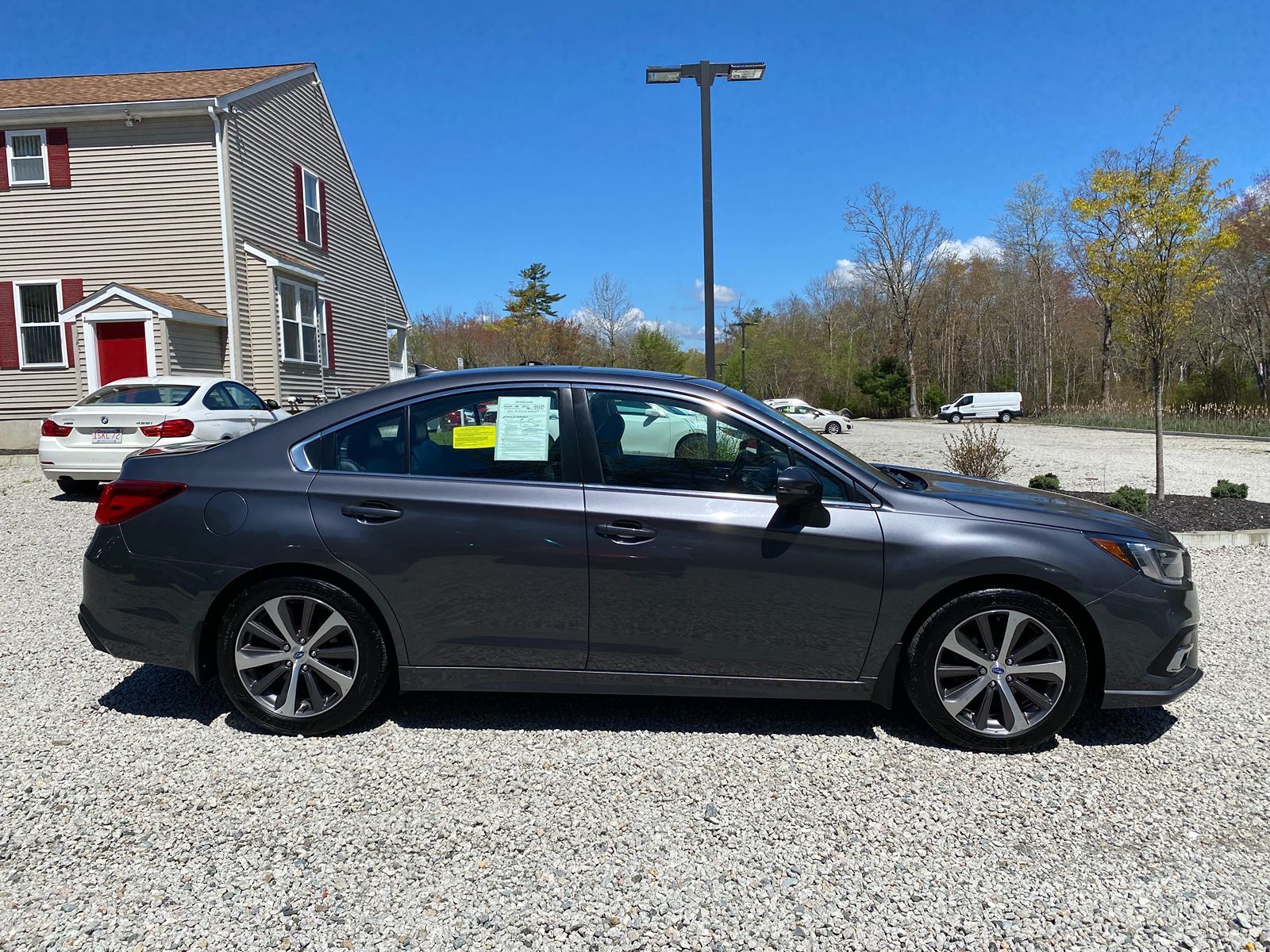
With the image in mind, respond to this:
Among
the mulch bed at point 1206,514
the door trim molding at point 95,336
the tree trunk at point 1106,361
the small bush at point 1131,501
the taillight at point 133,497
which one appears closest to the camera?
the taillight at point 133,497

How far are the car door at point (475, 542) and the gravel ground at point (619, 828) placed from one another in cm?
50

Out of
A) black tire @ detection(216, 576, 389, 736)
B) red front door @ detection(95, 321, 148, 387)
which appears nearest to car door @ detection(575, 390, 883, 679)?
black tire @ detection(216, 576, 389, 736)

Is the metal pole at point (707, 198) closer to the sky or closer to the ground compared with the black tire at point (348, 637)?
closer to the sky

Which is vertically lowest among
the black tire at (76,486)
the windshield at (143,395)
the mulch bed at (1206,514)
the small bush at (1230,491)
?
the mulch bed at (1206,514)

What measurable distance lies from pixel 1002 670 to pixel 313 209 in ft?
72.4

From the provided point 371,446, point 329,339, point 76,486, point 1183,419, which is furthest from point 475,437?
point 1183,419

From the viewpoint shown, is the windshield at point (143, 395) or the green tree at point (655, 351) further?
the green tree at point (655, 351)

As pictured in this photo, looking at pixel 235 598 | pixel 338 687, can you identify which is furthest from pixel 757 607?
pixel 235 598

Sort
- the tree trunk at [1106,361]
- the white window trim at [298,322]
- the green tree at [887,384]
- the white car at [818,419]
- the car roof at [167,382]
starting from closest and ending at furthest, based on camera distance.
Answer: the car roof at [167,382] < the white window trim at [298,322] < the white car at [818,419] < the tree trunk at [1106,361] < the green tree at [887,384]

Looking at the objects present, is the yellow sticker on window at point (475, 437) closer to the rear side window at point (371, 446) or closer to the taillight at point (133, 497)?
the rear side window at point (371, 446)

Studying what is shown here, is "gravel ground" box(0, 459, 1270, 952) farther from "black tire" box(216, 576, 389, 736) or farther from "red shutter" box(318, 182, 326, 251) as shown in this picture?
"red shutter" box(318, 182, 326, 251)

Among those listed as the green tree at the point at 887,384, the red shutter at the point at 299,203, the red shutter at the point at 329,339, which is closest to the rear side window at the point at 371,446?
the red shutter at the point at 329,339

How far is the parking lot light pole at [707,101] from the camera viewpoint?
9.91m

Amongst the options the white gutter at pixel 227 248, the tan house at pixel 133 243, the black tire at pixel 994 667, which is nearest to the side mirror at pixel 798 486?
the black tire at pixel 994 667
